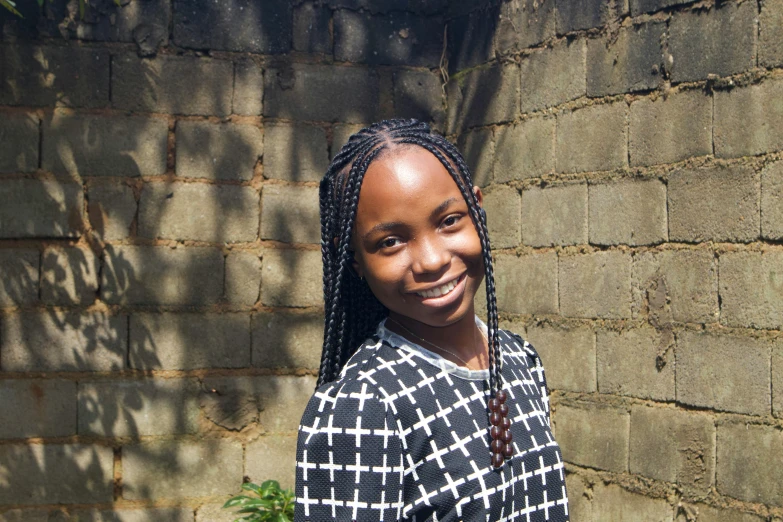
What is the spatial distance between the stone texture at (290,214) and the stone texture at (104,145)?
525 mm

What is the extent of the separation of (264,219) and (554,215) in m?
1.40

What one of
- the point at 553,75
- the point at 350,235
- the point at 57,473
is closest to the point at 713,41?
the point at 553,75

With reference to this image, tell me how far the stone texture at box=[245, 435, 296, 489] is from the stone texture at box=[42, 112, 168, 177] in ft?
4.55

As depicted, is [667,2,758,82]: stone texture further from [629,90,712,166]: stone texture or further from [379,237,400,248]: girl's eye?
[379,237,400,248]: girl's eye

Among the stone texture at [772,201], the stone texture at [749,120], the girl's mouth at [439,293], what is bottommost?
the girl's mouth at [439,293]

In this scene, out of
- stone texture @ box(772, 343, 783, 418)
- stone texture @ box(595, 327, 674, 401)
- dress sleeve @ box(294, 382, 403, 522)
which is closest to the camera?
dress sleeve @ box(294, 382, 403, 522)

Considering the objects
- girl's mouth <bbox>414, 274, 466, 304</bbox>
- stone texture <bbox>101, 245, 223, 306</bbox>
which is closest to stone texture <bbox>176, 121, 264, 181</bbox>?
stone texture <bbox>101, 245, 223, 306</bbox>

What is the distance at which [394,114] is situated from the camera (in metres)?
5.07

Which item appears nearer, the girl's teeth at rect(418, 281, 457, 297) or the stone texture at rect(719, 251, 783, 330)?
the girl's teeth at rect(418, 281, 457, 297)

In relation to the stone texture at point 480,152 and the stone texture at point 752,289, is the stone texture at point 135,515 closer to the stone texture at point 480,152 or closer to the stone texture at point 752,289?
the stone texture at point 480,152

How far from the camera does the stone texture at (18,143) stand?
455 centimetres

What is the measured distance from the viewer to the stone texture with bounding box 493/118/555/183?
4.41m

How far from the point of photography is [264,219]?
4.82m

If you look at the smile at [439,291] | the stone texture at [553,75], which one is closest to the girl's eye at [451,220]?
the smile at [439,291]
